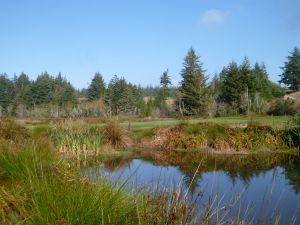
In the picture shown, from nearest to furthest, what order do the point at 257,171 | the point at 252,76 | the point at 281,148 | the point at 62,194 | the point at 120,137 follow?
1. the point at 62,194
2. the point at 257,171
3. the point at 281,148
4. the point at 120,137
5. the point at 252,76

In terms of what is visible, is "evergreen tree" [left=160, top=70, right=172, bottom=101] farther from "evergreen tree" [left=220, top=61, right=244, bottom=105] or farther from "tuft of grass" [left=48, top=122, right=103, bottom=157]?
"tuft of grass" [left=48, top=122, right=103, bottom=157]

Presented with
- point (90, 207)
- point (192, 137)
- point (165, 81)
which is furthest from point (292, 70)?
point (90, 207)

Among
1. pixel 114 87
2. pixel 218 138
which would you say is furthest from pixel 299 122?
pixel 114 87

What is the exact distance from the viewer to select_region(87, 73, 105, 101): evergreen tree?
231 feet

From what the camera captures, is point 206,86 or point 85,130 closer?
point 85,130

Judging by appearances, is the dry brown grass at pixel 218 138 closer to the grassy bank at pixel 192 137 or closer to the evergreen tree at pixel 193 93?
the grassy bank at pixel 192 137

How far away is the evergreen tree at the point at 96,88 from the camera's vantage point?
2773 inches

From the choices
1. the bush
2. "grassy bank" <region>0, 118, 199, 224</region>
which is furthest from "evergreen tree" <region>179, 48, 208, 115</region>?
"grassy bank" <region>0, 118, 199, 224</region>

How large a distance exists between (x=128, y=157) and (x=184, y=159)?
2.17 m

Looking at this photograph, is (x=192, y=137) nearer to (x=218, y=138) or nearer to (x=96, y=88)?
(x=218, y=138)

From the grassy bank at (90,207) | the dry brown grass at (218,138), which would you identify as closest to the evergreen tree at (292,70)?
the dry brown grass at (218,138)

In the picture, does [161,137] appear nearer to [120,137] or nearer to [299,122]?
[120,137]

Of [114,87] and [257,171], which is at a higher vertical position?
[114,87]

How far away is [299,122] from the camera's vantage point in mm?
17797
